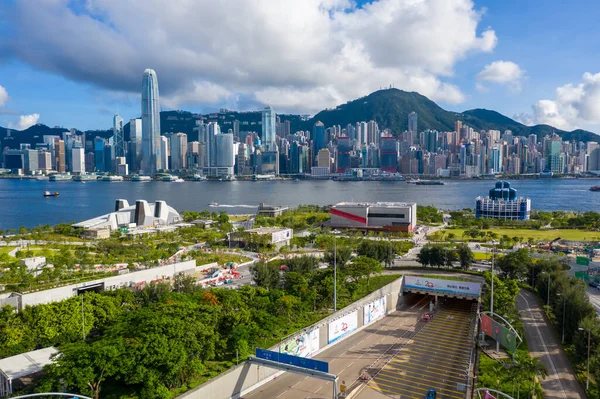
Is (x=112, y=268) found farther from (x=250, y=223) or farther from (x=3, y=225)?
(x=3, y=225)

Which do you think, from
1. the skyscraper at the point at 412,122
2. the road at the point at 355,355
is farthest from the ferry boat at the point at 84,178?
the road at the point at 355,355

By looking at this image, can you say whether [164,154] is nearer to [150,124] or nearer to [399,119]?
[150,124]

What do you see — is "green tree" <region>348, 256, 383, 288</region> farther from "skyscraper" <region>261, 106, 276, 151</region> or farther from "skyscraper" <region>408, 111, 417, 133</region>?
"skyscraper" <region>261, 106, 276, 151</region>

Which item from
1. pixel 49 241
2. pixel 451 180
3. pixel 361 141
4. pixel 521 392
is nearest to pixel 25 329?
pixel 521 392

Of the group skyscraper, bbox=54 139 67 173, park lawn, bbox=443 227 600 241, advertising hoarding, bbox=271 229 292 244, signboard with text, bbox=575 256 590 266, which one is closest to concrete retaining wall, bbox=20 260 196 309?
advertising hoarding, bbox=271 229 292 244

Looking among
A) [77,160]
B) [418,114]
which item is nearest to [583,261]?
[77,160]
